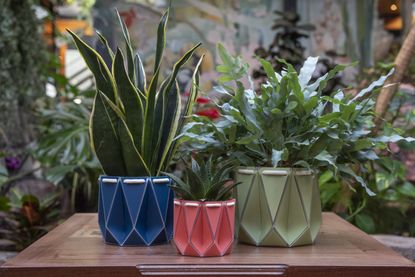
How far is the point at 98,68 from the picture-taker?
65.7 inches

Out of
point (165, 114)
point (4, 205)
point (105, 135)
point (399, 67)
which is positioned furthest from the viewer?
point (4, 205)

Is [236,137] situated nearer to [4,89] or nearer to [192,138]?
[192,138]

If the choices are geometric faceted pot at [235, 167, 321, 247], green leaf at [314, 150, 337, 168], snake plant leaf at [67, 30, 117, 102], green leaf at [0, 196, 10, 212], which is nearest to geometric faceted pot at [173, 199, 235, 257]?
geometric faceted pot at [235, 167, 321, 247]

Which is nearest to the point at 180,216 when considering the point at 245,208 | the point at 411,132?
the point at 245,208

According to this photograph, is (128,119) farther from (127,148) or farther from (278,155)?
(278,155)

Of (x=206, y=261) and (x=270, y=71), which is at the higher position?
(x=270, y=71)

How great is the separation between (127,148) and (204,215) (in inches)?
11.6

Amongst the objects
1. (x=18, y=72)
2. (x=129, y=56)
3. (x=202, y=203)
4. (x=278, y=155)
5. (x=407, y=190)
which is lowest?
(x=407, y=190)

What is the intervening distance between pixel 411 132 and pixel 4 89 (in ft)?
9.97

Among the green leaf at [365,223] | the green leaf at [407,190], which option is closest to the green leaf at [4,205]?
the green leaf at [365,223]

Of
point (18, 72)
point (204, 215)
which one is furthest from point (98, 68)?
point (18, 72)

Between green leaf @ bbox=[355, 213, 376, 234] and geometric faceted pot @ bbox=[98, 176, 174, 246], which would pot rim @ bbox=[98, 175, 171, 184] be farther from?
green leaf @ bbox=[355, 213, 376, 234]

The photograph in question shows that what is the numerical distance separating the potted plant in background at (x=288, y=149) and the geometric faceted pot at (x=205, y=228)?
0.13 metres

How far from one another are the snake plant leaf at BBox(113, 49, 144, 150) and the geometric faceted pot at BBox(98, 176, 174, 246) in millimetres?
164
